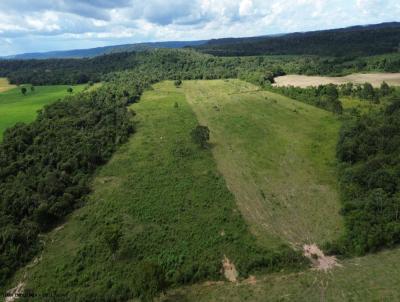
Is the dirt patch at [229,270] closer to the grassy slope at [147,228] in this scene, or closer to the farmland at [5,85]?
the grassy slope at [147,228]

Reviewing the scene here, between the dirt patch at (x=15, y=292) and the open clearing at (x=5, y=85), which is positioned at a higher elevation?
the dirt patch at (x=15, y=292)

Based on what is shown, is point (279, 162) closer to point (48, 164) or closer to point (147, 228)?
point (147, 228)

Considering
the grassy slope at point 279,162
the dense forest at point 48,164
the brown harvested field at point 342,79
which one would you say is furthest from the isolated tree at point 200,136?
the brown harvested field at point 342,79

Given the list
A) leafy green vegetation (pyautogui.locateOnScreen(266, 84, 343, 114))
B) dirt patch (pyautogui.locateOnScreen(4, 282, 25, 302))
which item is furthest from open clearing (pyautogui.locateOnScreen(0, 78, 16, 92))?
dirt patch (pyautogui.locateOnScreen(4, 282, 25, 302))

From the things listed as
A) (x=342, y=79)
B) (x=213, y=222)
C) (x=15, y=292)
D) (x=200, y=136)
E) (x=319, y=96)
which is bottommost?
(x=342, y=79)

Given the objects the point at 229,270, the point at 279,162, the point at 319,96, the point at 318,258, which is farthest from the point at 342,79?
the point at 229,270

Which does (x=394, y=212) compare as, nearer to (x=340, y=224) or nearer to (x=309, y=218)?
(x=340, y=224)
